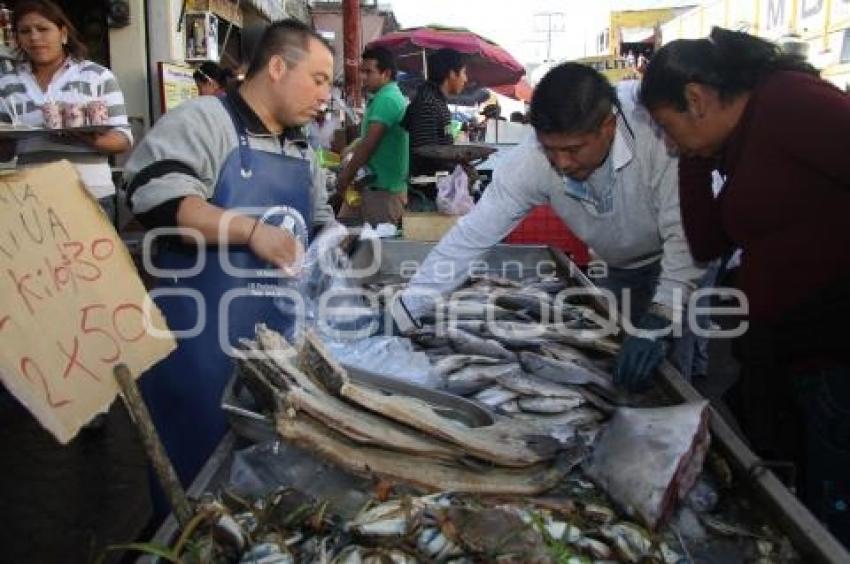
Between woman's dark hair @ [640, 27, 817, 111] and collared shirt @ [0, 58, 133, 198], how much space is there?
10.2 feet

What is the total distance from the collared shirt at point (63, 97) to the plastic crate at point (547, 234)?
2.73m

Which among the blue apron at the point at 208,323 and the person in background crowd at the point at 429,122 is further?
the person in background crowd at the point at 429,122

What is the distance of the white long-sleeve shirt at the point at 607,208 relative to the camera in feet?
10.2

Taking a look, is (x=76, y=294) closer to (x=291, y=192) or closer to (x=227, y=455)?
(x=227, y=455)

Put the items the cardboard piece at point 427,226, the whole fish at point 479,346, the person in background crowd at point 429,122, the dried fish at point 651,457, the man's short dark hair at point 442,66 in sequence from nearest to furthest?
the dried fish at point 651,457 < the whole fish at point 479,346 < the cardboard piece at point 427,226 < the person in background crowd at point 429,122 < the man's short dark hair at point 442,66

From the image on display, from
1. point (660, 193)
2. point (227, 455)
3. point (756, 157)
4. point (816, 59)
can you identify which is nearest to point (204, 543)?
point (227, 455)

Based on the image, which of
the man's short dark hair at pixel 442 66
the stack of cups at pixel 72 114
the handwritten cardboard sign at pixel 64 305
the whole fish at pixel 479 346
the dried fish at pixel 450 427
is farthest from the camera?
the man's short dark hair at pixel 442 66

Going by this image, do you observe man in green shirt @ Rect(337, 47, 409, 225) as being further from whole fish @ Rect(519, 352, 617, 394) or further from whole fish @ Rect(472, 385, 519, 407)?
whole fish @ Rect(472, 385, 519, 407)

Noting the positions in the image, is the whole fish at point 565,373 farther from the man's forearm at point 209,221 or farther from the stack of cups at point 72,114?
the stack of cups at point 72,114

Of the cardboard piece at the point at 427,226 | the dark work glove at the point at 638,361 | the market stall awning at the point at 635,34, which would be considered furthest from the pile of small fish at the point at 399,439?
the market stall awning at the point at 635,34

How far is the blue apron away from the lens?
8.38 feet

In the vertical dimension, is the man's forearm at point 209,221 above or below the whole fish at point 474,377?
above

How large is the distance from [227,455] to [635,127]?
2124 mm

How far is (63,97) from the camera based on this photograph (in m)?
4.38
